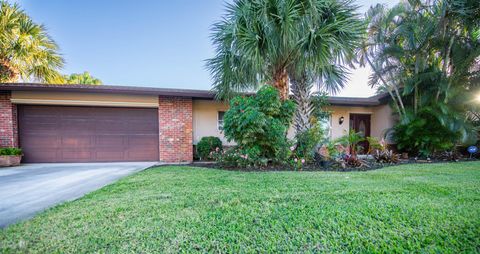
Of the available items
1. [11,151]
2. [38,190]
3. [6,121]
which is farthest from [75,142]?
[38,190]

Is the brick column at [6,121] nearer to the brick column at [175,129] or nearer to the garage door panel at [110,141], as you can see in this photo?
the garage door panel at [110,141]

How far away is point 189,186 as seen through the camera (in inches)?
128

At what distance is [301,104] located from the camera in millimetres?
5824

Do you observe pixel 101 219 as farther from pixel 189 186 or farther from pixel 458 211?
pixel 458 211

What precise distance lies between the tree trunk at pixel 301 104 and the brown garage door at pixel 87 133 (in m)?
5.51

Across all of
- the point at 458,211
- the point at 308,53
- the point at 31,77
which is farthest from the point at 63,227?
the point at 31,77

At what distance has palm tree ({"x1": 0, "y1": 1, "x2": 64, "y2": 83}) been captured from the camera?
6.61 meters

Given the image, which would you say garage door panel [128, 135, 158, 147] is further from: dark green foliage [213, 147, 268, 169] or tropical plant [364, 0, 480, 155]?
Answer: tropical plant [364, 0, 480, 155]

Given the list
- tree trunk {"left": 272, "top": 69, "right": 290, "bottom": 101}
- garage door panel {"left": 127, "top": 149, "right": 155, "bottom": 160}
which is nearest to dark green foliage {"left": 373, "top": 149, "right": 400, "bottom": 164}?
tree trunk {"left": 272, "top": 69, "right": 290, "bottom": 101}

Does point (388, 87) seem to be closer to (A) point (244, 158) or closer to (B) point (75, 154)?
(A) point (244, 158)

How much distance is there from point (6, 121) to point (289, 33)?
9.97m

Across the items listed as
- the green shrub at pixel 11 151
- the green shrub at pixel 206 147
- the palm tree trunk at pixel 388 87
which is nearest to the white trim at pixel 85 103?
the green shrub at pixel 11 151

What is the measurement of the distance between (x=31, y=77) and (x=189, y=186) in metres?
9.61

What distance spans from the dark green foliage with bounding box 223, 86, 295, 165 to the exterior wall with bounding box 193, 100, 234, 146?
123 inches
